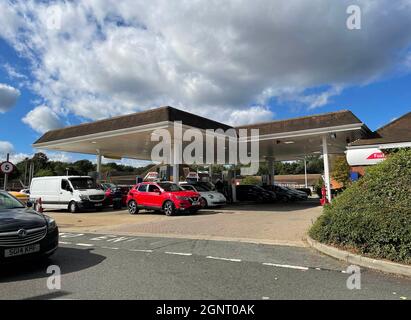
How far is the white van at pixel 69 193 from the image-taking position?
1938 cm

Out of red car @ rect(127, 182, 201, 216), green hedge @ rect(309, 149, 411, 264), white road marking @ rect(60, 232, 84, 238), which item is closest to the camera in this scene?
green hedge @ rect(309, 149, 411, 264)

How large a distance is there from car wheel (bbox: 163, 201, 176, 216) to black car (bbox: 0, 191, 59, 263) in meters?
9.82

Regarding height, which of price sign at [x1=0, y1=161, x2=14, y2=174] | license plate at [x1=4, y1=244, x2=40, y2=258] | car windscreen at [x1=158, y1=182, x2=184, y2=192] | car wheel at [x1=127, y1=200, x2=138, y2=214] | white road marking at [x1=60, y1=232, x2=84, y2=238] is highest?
price sign at [x1=0, y1=161, x2=14, y2=174]

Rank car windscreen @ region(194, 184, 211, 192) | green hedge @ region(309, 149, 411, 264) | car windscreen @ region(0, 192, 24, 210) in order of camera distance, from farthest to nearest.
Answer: car windscreen @ region(194, 184, 211, 192) < car windscreen @ region(0, 192, 24, 210) < green hedge @ region(309, 149, 411, 264)

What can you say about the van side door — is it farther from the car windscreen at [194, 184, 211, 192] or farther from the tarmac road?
the tarmac road

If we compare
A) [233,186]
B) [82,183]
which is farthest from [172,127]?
[233,186]

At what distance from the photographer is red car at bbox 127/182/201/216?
53.0 ft

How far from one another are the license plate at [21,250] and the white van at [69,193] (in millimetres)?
14017

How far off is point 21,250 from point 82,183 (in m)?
15.3

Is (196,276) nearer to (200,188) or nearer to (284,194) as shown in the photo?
(200,188)

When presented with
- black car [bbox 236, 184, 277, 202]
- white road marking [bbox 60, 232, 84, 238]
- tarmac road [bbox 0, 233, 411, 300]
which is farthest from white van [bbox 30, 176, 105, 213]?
black car [bbox 236, 184, 277, 202]
